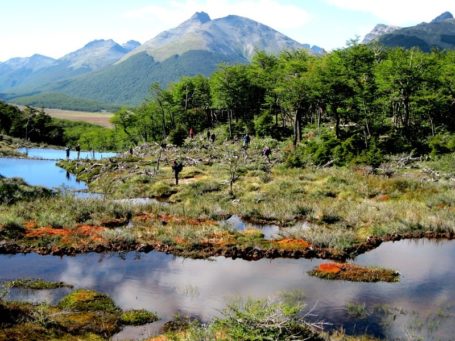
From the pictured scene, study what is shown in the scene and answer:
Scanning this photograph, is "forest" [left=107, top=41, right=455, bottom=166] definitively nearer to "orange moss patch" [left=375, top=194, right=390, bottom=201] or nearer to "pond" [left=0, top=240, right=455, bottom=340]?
"orange moss patch" [left=375, top=194, right=390, bottom=201]

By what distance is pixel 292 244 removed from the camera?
28297 mm

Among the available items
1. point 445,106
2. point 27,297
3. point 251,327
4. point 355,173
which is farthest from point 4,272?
point 445,106

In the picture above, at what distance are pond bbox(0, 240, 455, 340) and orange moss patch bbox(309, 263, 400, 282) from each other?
536mm

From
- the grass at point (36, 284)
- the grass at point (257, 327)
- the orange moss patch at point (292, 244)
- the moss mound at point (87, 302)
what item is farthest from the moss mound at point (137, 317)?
the orange moss patch at point (292, 244)

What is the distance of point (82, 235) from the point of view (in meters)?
29.6

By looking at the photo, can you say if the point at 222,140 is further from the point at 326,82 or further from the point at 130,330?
the point at 130,330

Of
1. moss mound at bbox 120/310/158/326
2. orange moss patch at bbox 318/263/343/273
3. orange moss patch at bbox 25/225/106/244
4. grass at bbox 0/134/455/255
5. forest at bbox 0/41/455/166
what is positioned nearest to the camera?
moss mound at bbox 120/310/158/326

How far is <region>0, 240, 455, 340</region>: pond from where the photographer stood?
18219 mm

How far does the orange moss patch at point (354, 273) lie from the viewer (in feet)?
75.0

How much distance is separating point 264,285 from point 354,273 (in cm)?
480

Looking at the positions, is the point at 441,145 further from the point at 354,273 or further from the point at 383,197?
the point at 354,273

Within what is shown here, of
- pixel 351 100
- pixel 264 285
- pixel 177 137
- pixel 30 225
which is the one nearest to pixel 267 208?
pixel 264 285

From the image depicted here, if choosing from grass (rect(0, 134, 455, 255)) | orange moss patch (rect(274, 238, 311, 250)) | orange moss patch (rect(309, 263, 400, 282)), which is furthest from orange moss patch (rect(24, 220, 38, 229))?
orange moss patch (rect(309, 263, 400, 282))

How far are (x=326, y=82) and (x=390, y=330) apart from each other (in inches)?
2232
